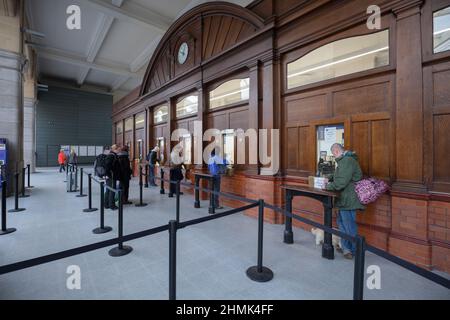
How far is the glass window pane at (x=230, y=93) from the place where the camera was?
5.69m

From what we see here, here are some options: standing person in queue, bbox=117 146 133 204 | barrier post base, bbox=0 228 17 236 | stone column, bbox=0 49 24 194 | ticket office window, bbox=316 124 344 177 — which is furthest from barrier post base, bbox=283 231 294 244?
stone column, bbox=0 49 24 194

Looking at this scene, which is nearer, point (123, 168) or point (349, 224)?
point (349, 224)

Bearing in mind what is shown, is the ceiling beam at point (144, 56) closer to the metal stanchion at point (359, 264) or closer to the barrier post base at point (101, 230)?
the barrier post base at point (101, 230)

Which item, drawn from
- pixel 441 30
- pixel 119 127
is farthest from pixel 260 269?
pixel 119 127

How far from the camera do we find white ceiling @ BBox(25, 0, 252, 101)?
793 centimetres

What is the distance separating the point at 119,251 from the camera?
3.15 meters

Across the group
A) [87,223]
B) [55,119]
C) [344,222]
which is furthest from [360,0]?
[55,119]

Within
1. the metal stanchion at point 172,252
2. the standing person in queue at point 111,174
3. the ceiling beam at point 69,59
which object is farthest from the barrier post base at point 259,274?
the ceiling beam at point 69,59

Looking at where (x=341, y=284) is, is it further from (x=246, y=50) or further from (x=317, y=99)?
(x=246, y=50)

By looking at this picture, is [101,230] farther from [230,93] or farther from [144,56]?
[144,56]

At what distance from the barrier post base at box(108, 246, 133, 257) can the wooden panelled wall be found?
269 cm

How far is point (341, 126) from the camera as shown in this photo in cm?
383

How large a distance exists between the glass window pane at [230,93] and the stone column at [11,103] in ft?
20.3

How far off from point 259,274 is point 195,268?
0.79 m
